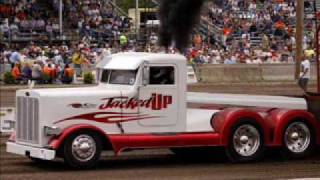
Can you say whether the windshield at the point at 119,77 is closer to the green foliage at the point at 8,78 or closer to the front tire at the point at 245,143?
the front tire at the point at 245,143

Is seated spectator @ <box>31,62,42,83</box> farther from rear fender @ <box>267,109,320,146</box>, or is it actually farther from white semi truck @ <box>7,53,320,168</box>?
rear fender @ <box>267,109,320,146</box>

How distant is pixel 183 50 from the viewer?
516 cm

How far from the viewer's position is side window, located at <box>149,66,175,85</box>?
1266cm

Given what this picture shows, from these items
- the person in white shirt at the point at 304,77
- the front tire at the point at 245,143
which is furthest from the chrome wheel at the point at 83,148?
the person in white shirt at the point at 304,77

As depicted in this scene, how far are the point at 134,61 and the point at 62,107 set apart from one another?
1456mm

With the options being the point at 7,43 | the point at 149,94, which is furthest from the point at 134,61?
the point at 7,43

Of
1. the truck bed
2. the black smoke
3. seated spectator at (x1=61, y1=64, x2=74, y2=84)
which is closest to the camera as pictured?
the black smoke

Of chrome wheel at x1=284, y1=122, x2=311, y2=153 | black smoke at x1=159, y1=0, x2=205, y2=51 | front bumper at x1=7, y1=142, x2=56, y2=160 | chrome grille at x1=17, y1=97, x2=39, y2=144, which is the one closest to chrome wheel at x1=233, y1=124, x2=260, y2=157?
chrome wheel at x1=284, y1=122, x2=311, y2=153

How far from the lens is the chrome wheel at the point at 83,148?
11930 mm

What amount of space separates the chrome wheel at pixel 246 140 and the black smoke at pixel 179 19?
7963 mm

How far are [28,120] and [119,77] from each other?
1.63 m

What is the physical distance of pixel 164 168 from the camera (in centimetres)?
1258

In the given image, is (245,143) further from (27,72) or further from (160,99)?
(27,72)

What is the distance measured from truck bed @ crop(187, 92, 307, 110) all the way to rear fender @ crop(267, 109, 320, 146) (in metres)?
0.23
